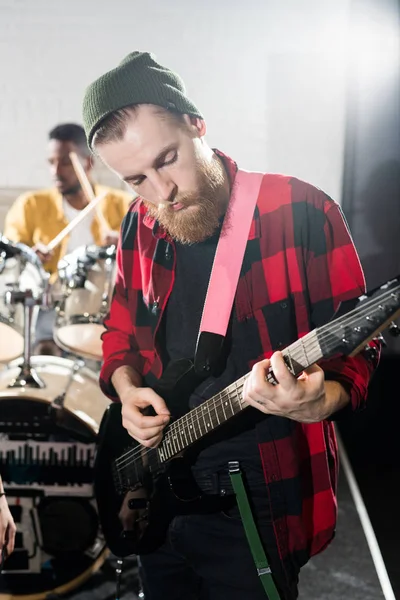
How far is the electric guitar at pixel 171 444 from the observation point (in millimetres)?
1116

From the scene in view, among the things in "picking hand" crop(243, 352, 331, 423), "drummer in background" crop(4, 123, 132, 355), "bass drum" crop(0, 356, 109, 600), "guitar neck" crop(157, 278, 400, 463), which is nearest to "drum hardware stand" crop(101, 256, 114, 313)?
"drummer in background" crop(4, 123, 132, 355)

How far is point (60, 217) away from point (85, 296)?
1.15ft

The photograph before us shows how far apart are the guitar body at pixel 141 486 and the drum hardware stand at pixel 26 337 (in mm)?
507

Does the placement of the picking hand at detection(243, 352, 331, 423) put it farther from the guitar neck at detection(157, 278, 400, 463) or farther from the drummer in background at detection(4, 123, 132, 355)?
the drummer in background at detection(4, 123, 132, 355)

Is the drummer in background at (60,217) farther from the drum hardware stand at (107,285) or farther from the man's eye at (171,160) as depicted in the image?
the man's eye at (171,160)

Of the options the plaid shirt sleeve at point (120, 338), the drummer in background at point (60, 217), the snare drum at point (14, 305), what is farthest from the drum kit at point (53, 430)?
the plaid shirt sleeve at point (120, 338)

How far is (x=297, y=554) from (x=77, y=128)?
1427 millimetres

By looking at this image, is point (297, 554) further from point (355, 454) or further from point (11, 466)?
point (355, 454)

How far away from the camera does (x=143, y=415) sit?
1.51m

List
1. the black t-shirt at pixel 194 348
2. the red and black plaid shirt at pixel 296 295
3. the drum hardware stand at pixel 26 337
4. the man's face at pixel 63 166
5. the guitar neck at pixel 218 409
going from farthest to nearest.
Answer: the man's face at pixel 63 166 → the drum hardware stand at pixel 26 337 → the black t-shirt at pixel 194 348 → the red and black plaid shirt at pixel 296 295 → the guitar neck at pixel 218 409

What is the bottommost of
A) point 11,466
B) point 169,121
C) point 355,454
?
point 355,454

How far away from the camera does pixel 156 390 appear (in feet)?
5.03

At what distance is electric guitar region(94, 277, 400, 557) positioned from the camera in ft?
3.66

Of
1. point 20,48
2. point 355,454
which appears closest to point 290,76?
point 20,48
